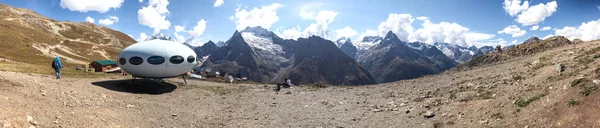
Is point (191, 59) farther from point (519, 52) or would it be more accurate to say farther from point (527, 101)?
point (519, 52)

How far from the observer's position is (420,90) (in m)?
31.7

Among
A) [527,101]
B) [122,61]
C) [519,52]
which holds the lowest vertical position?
[527,101]

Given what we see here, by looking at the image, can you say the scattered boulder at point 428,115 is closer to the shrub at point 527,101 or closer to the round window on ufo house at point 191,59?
the shrub at point 527,101

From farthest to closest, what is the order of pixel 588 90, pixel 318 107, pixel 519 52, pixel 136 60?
1. pixel 519 52
2. pixel 136 60
3. pixel 318 107
4. pixel 588 90

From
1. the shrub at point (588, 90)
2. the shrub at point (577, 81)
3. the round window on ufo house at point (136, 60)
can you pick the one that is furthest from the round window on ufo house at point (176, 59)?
the shrub at point (588, 90)

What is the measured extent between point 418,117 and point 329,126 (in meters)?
5.36

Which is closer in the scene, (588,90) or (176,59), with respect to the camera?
(588,90)

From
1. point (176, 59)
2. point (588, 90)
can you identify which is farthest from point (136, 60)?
point (588, 90)

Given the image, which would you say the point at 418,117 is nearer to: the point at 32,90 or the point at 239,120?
the point at 239,120

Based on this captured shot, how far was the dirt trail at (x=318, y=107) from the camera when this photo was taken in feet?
53.6

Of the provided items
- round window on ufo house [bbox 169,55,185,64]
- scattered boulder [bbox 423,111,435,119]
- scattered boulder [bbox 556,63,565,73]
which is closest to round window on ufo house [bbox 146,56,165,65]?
round window on ufo house [bbox 169,55,185,64]

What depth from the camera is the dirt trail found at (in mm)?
16344

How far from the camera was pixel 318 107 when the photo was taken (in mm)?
28047

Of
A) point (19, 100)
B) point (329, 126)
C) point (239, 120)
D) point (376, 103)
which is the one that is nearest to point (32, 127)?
point (19, 100)
